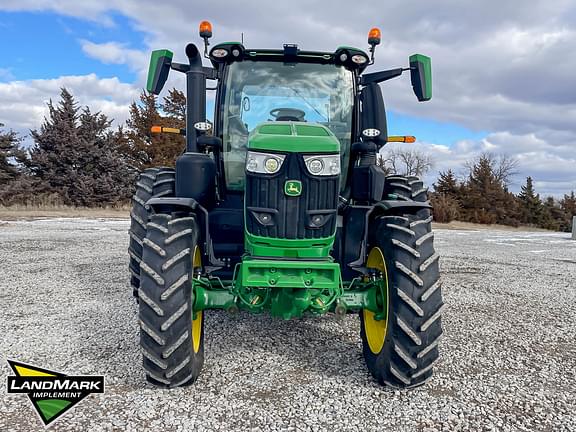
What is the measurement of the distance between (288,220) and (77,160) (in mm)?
28975

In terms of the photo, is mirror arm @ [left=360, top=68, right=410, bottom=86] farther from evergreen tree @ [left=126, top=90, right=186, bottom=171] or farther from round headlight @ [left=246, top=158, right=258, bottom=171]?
evergreen tree @ [left=126, top=90, right=186, bottom=171]

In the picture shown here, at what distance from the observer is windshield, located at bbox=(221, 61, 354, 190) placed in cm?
430

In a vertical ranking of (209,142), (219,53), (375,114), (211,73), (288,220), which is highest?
(219,53)

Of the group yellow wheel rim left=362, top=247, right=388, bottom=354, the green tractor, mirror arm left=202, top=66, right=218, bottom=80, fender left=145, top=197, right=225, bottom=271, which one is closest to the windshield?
the green tractor

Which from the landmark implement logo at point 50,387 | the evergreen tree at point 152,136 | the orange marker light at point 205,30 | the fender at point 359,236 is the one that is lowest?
the landmark implement logo at point 50,387

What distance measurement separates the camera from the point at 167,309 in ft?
9.88

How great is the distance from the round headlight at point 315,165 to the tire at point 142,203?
163 cm

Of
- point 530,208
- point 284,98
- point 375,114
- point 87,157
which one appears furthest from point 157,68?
point 530,208

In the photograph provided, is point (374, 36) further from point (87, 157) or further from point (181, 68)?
point (87, 157)

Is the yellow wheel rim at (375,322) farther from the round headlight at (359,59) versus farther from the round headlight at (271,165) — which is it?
the round headlight at (359,59)

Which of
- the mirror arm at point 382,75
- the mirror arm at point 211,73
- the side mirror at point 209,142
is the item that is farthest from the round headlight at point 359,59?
the side mirror at point 209,142

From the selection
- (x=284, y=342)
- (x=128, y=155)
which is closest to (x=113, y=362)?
(x=284, y=342)

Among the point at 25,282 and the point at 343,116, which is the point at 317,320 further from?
the point at 25,282

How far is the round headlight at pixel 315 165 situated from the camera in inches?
126
